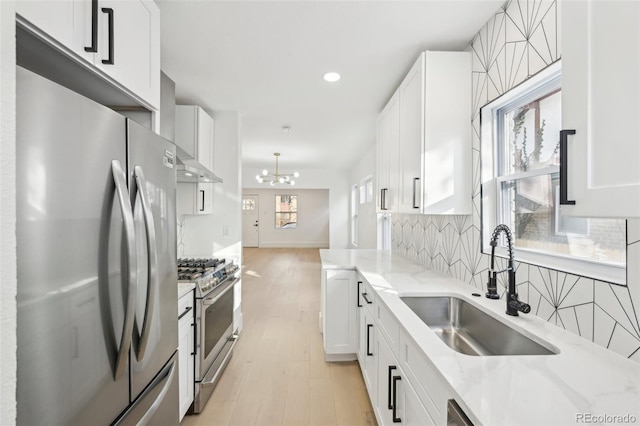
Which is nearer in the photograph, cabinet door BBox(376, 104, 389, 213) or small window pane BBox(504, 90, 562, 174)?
small window pane BBox(504, 90, 562, 174)

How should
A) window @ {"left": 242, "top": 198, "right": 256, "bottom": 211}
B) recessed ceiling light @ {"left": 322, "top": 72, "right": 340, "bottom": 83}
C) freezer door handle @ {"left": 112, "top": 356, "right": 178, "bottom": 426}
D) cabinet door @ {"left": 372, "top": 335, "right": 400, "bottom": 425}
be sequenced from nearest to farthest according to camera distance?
freezer door handle @ {"left": 112, "top": 356, "right": 178, "bottom": 426}
cabinet door @ {"left": 372, "top": 335, "right": 400, "bottom": 425}
recessed ceiling light @ {"left": 322, "top": 72, "right": 340, "bottom": 83}
window @ {"left": 242, "top": 198, "right": 256, "bottom": 211}

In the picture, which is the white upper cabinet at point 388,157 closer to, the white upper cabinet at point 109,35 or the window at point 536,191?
the window at point 536,191

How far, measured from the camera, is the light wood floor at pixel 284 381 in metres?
1.97

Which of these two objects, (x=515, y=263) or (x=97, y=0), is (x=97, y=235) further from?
(x=515, y=263)

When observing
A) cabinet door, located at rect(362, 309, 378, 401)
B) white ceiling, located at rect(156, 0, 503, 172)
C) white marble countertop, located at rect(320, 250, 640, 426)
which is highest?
white ceiling, located at rect(156, 0, 503, 172)

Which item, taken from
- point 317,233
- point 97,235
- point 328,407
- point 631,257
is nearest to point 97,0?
point 97,235

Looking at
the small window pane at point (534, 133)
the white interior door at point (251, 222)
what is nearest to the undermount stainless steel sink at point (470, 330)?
the small window pane at point (534, 133)

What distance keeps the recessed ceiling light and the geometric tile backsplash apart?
1.01m

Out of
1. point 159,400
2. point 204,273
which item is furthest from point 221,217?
point 159,400

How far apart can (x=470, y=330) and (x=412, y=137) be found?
1.32 meters

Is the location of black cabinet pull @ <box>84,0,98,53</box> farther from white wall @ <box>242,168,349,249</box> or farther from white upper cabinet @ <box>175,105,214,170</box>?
white wall @ <box>242,168,349,249</box>

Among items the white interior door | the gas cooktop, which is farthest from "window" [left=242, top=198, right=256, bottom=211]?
the gas cooktop

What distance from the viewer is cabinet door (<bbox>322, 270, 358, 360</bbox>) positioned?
257 cm
